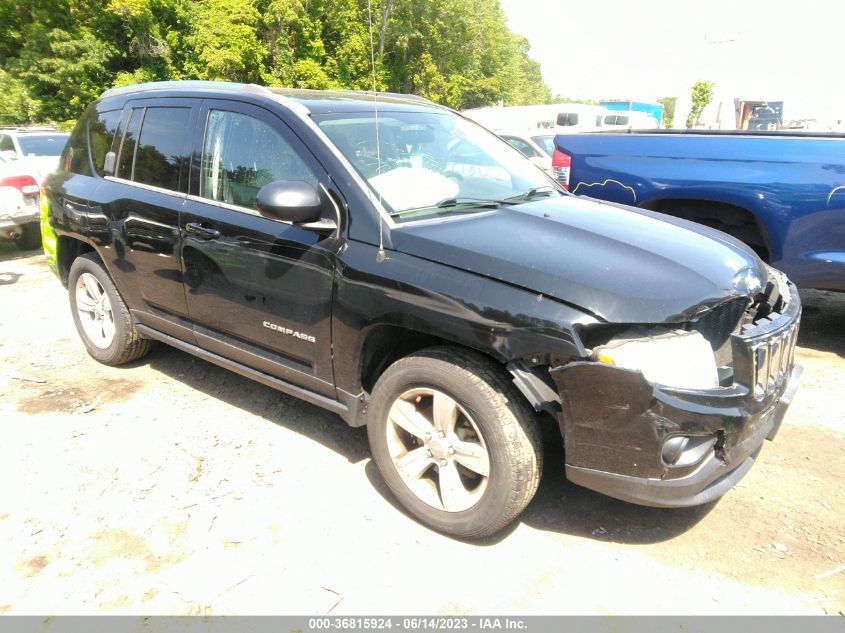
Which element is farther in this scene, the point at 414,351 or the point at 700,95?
the point at 700,95

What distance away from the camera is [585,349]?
222 cm

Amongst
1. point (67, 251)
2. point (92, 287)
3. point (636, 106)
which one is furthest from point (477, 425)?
point (636, 106)

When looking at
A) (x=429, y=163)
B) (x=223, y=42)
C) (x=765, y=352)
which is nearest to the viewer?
(x=765, y=352)

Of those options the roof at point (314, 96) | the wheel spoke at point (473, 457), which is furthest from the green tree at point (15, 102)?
the wheel spoke at point (473, 457)

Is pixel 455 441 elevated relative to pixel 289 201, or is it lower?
lower

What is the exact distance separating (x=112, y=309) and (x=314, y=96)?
2.15 meters

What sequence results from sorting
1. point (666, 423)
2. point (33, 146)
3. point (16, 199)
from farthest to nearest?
1. point (33, 146)
2. point (16, 199)
3. point (666, 423)

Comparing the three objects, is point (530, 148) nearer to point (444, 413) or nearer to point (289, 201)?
point (289, 201)

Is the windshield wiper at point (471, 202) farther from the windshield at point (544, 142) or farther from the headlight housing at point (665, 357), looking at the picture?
the windshield at point (544, 142)

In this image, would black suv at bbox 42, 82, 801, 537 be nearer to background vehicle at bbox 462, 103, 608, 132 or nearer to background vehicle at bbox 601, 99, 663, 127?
background vehicle at bbox 462, 103, 608, 132

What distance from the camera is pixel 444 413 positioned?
8.47ft

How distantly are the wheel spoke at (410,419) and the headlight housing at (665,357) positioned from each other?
842 mm

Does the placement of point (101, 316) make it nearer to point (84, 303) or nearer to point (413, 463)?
point (84, 303)

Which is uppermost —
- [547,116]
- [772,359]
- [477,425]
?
[547,116]
